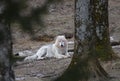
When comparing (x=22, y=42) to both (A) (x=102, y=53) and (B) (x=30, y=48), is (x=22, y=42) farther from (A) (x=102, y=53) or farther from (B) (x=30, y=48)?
(A) (x=102, y=53)

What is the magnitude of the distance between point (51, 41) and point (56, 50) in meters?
3.91

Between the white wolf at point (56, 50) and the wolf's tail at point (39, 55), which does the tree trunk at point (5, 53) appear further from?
the white wolf at point (56, 50)

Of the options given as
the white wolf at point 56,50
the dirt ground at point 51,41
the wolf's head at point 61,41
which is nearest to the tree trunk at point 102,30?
the dirt ground at point 51,41

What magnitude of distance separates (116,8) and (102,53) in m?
13.8

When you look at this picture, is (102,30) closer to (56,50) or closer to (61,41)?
(61,41)

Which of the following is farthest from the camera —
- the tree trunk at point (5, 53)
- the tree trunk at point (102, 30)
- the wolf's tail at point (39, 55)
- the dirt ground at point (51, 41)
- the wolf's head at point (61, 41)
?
the wolf's head at point (61, 41)

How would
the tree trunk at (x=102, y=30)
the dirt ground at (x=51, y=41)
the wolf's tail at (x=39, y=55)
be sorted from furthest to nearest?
the wolf's tail at (x=39, y=55) < the tree trunk at (x=102, y=30) < the dirt ground at (x=51, y=41)

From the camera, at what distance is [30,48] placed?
1641 centimetres

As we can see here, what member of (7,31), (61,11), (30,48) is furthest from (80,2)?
(61,11)

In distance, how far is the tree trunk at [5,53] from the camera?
2.93 metres

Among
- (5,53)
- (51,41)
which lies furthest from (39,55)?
(5,53)

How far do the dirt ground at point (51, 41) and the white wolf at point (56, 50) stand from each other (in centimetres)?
51

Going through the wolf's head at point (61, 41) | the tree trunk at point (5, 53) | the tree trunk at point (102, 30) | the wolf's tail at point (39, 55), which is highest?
the tree trunk at point (5, 53)

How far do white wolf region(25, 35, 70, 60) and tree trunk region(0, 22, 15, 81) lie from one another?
946 centimetres
